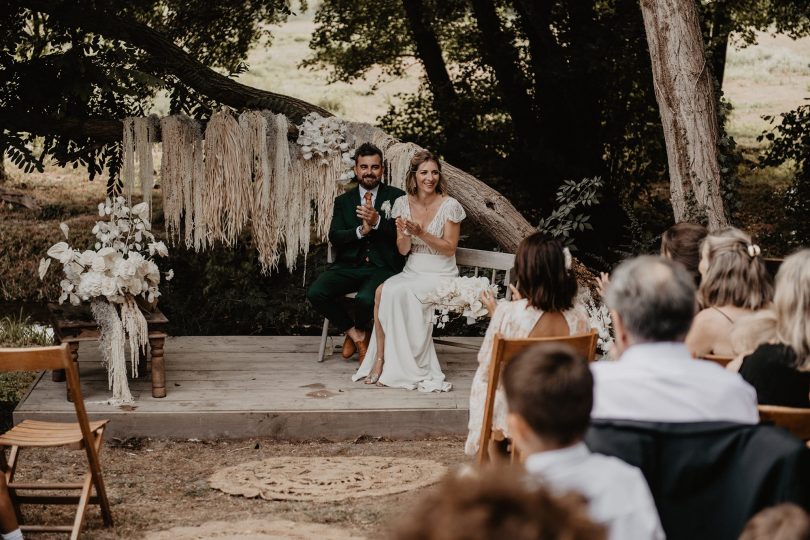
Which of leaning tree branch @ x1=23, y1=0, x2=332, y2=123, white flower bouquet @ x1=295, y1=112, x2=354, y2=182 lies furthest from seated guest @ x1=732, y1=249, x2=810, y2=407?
leaning tree branch @ x1=23, y1=0, x2=332, y2=123

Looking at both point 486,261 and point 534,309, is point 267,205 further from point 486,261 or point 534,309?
point 534,309

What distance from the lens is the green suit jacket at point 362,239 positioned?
253 inches

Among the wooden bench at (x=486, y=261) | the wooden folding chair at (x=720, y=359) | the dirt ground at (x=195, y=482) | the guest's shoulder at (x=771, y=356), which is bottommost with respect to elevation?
the dirt ground at (x=195, y=482)

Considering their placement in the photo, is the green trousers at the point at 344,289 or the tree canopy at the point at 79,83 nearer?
the green trousers at the point at 344,289

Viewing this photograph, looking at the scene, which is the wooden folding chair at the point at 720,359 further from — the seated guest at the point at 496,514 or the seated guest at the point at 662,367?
the seated guest at the point at 496,514

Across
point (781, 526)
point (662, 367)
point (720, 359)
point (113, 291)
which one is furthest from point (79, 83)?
point (781, 526)

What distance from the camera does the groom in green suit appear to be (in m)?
6.32

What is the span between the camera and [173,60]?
7.45 metres

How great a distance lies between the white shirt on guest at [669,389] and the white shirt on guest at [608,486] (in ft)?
1.33

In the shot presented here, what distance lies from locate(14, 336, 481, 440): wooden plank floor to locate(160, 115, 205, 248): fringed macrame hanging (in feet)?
3.59

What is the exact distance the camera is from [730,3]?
35.7 ft

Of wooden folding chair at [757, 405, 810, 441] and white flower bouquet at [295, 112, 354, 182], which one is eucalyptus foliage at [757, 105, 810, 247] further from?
wooden folding chair at [757, 405, 810, 441]

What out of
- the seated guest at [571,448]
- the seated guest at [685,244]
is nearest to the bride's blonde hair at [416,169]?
the seated guest at [685,244]

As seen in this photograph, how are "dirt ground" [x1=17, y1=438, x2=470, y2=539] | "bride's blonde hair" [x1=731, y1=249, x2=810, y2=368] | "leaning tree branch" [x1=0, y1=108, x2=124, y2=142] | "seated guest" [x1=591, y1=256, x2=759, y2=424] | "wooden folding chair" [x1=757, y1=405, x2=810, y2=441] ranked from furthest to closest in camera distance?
1. "leaning tree branch" [x1=0, y1=108, x2=124, y2=142]
2. "dirt ground" [x1=17, y1=438, x2=470, y2=539]
3. "bride's blonde hair" [x1=731, y1=249, x2=810, y2=368]
4. "wooden folding chair" [x1=757, y1=405, x2=810, y2=441]
5. "seated guest" [x1=591, y1=256, x2=759, y2=424]
